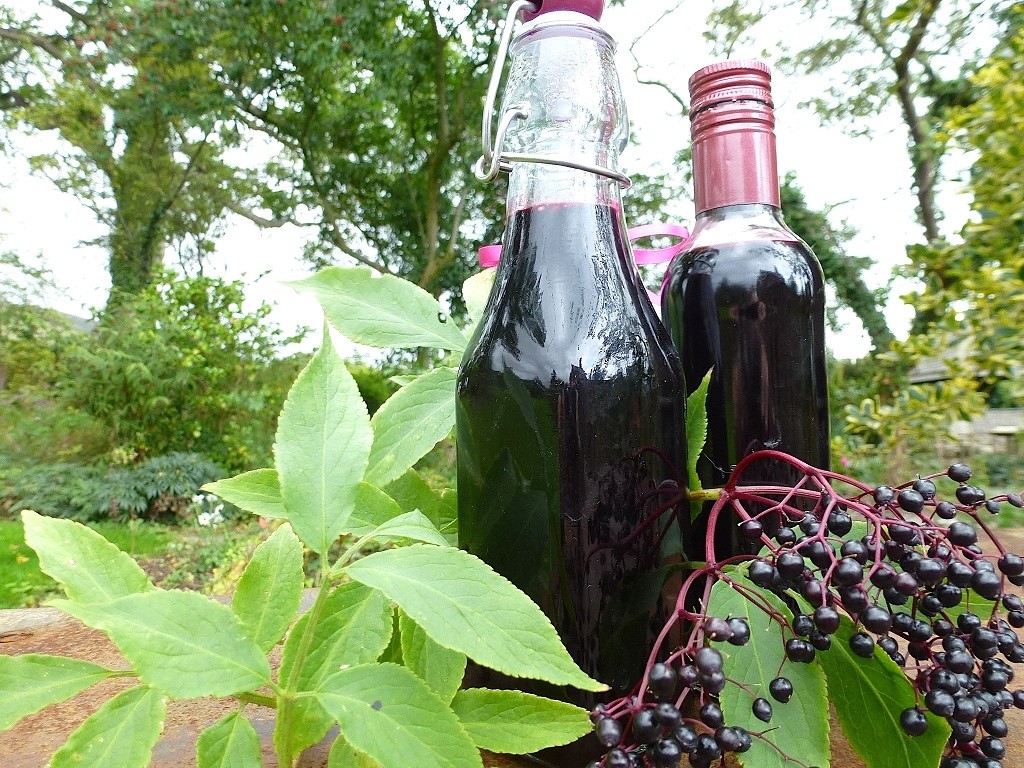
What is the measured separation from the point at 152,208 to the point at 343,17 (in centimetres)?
351

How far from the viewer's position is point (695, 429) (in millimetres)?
388

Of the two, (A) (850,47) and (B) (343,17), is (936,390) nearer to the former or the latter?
(A) (850,47)

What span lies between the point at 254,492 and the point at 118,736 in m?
0.13

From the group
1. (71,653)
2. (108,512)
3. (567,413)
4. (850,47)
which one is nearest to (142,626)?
(567,413)

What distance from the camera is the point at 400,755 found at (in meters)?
0.22

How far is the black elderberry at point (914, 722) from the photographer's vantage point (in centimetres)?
29

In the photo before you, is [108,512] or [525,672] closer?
[525,672]

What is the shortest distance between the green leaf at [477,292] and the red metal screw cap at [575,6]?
7.2 inches

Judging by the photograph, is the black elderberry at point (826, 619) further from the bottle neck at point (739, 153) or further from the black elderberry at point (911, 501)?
the bottle neck at point (739, 153)

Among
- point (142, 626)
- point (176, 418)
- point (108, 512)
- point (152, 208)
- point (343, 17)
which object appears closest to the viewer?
point (142, 626)

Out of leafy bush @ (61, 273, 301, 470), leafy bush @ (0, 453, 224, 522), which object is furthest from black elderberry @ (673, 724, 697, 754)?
leafy bush @ (61, 273, 301, 470)

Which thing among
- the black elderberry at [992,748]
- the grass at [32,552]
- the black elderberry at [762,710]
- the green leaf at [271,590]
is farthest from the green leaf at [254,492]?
the grass at [32,552]

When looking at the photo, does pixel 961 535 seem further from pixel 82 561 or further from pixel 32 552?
pixel 32 552

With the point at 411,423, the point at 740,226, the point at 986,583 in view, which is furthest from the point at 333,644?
the point at 740,226
